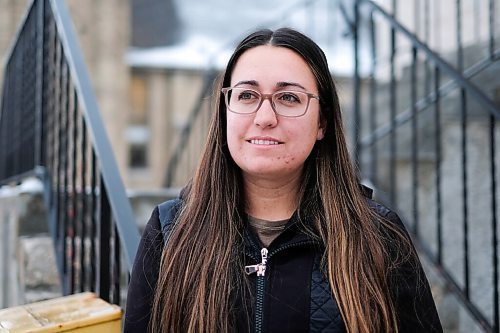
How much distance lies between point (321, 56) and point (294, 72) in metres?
0.09

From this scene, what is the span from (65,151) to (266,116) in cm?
143

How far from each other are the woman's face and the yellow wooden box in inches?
21.1

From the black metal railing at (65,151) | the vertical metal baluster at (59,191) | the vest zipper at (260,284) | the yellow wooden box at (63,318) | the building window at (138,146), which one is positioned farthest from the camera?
the building window at (138,146)

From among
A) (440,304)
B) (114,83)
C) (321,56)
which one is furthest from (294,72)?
(114,83)

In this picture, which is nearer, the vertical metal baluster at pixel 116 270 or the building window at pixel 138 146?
the vertical metal baluster at pixel 116 270

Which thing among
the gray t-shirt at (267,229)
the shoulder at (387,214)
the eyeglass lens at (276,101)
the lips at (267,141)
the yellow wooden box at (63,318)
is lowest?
the yellow wooden box at (63,318)

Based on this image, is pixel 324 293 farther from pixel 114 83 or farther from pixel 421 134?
pixel 114 83

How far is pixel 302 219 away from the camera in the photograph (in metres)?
1.19

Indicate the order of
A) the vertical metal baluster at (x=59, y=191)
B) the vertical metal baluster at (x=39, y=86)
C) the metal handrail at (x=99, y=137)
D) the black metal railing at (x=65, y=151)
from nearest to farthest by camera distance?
the metal handrail at (x=99, y=137), the black metal railing at (x=65, y=151), the vertical metal baluster at (x=59, y=191), the vertical metal baluster at (x=39, y=86)

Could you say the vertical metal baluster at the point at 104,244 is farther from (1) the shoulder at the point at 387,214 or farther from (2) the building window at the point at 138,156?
(2) the building window at the point at 138,156

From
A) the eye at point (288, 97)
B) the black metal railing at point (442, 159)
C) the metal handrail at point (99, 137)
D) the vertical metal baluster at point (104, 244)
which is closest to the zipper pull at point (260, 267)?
the eye at point (288, 97)

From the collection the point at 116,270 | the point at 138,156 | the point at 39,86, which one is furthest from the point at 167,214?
the point at 138,156

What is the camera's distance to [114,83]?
1058cm

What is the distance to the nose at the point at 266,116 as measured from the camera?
1.13m
